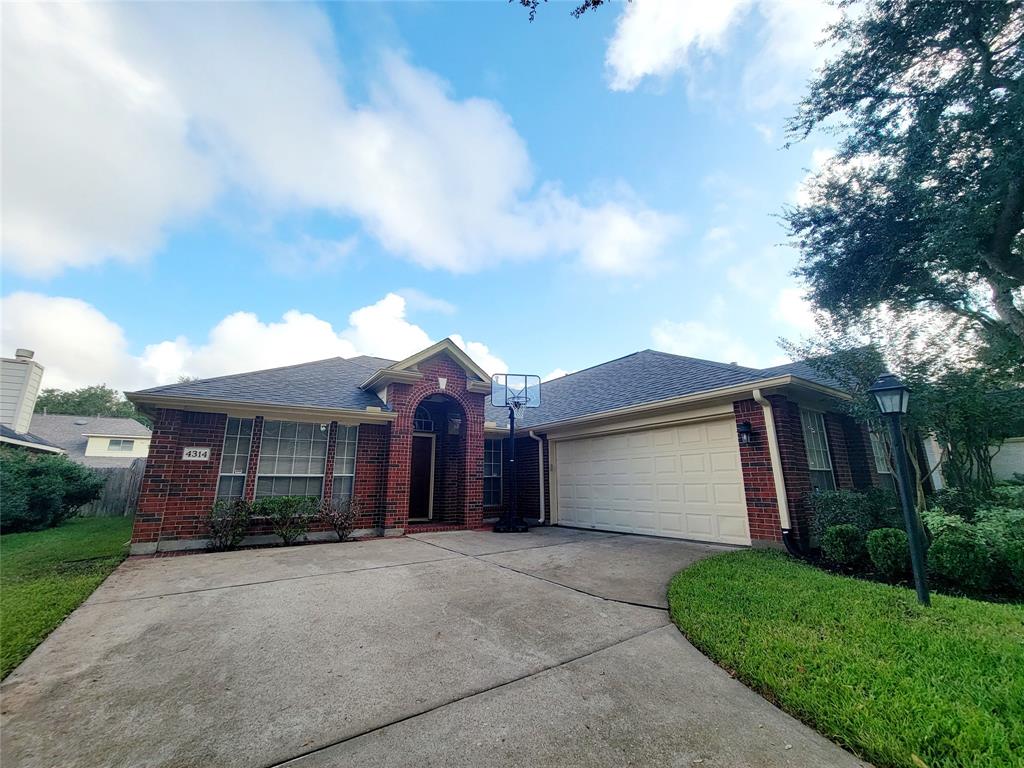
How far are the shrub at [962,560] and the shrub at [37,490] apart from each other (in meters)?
18.9

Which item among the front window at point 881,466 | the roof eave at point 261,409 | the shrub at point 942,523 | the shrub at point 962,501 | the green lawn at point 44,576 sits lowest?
the green lawn at point 44,576

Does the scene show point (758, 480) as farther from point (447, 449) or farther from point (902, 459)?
point (447, 449)

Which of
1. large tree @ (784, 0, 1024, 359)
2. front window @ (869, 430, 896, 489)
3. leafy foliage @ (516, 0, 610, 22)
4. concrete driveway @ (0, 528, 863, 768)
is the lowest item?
concrete driveway @ (0, 528, 863, 768)

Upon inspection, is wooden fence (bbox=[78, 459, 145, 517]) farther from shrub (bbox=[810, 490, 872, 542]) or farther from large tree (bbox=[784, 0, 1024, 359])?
large tree (bbox=[784, 0, 1024, 359])

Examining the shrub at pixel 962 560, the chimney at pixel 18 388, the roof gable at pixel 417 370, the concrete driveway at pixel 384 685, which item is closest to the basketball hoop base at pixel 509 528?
the roof gable at pixel 417 370

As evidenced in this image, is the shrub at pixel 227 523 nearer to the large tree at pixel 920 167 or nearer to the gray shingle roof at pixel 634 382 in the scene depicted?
the gray shingle roof at pixel 634 382

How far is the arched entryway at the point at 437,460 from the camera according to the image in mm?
10375

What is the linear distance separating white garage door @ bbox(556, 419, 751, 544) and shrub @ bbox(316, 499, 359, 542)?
17.9ft

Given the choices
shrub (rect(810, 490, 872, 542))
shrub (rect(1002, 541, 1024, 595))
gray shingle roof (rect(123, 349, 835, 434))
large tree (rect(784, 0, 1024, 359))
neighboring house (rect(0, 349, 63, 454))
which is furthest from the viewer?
neighboring house (rect(0, 349, 63, 454))

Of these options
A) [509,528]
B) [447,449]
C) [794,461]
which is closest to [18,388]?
[447,449]

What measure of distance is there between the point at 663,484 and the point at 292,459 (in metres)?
8.05

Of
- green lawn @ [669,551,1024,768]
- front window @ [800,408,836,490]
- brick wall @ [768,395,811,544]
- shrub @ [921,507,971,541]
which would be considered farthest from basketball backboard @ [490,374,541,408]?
shrub @ [921,507,971,541]

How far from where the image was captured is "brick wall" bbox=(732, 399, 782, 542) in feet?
22.3

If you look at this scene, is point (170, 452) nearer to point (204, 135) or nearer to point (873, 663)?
point (204, 135)
